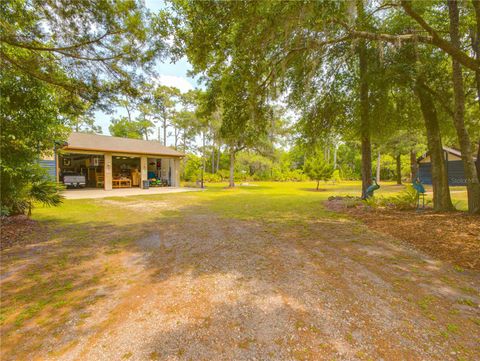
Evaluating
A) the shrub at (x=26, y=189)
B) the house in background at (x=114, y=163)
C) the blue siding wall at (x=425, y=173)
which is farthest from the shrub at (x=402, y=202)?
the blue siding wall at (x=425, y=173)

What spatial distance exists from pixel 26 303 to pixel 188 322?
2079 millimetres

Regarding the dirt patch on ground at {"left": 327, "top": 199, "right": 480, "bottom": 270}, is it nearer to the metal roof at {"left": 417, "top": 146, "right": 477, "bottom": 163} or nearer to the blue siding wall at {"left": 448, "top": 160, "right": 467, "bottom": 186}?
the metal roof at {"left": 417, "top": 146, "right": 477, "bottom": 163}

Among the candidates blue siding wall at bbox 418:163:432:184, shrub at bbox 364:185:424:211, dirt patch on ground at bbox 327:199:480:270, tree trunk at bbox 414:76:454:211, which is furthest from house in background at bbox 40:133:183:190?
blue siding wall at bbox 418:163:432:184

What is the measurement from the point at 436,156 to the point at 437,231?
10.9ft

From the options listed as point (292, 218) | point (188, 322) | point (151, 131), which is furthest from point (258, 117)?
point (151, 131)

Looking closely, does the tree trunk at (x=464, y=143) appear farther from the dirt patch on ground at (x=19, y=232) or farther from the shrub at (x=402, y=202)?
the dirt patch on ground at (x=19, y=232)

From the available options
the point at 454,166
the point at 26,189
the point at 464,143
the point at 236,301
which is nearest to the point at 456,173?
the point at 454,166

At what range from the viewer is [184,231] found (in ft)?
20.2

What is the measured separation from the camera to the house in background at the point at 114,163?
16.5 metres

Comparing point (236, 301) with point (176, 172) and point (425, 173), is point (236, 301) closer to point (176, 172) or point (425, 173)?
point (176, 172)

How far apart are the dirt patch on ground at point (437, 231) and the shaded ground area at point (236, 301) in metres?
0.42

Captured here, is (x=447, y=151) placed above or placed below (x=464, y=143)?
above

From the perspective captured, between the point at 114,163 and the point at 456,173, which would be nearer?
the point at 456,173

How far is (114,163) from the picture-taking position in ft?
73.7
